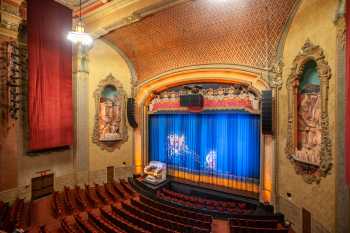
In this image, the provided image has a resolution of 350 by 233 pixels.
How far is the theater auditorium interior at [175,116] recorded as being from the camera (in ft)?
17.1

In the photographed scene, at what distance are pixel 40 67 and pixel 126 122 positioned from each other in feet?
15.4

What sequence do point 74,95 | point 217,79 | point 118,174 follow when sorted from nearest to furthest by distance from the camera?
point 217,79
point 74,95
point 118,174

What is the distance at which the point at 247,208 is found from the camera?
7.66 metres

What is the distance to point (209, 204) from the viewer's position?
26.2 feet

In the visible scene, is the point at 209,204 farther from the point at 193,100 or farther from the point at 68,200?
the point at 68,200

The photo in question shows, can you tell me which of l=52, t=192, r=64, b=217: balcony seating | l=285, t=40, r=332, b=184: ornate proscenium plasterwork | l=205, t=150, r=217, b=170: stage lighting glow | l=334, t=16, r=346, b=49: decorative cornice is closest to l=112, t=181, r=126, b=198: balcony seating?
l=52, t=192, r=64, b=217: balcony seating

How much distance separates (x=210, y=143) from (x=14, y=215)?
7.72 m

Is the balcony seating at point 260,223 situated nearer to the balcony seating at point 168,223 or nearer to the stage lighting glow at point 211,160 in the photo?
the balcony seating at point 168,223

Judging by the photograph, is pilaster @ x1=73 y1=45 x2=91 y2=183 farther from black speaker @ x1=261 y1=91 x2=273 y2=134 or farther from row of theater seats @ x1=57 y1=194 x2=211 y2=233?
black speaker @ x1=261 y1=91 x2=273 y2=134

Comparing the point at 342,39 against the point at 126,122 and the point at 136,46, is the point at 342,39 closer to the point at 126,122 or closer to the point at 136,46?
the point at 136,46

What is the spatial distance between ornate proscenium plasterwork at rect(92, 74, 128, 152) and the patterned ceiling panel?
217cm

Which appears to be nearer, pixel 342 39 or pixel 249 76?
pixel 342 39

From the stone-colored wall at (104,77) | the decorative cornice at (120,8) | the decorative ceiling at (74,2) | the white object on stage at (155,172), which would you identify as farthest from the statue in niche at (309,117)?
the stone-colored wall at (104,77)

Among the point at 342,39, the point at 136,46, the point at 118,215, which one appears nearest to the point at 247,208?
the point at 118,215
